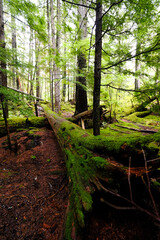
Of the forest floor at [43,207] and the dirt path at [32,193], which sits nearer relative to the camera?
the forest floor at [43,207]

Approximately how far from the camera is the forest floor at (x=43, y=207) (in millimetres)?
1290

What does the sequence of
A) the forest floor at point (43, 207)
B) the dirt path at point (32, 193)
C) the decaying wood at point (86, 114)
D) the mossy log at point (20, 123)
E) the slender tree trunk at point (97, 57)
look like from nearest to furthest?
the forest floor at point (43, 207) < the dirt path at point (32, 193) < the slender tree trunk at point (97, 57) < the mossy log at point (20, 123) < the decaying wood at point (86, 114)

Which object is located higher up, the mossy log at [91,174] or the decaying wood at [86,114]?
the decaying wood at [86,114]

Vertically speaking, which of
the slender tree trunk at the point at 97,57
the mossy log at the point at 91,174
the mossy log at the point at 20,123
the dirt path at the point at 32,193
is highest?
the slender tree trunk at the point at 97,57

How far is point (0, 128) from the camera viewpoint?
5441mm

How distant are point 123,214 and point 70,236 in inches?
28.0

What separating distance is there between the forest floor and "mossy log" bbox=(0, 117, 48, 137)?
1.86m

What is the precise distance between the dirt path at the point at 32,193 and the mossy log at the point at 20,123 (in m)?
1.55

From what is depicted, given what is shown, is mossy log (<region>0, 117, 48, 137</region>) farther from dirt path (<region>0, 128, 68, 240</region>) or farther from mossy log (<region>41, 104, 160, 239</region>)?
mossy log (<region>41, 104, 160, 239</region>)

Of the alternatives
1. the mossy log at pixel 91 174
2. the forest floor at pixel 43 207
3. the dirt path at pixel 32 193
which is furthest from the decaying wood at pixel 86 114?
the mossy log at pixel 91 174

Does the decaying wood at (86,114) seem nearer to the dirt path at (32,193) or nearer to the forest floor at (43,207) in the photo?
the dirt path at (32,193)

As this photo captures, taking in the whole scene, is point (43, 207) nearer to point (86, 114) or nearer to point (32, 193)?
point (32, 193)

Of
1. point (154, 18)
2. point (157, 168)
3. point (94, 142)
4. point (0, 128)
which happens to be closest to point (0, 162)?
point (0, 128)

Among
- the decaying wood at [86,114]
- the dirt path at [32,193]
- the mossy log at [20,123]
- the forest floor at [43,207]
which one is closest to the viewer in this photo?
the forest floor at [43,207]
